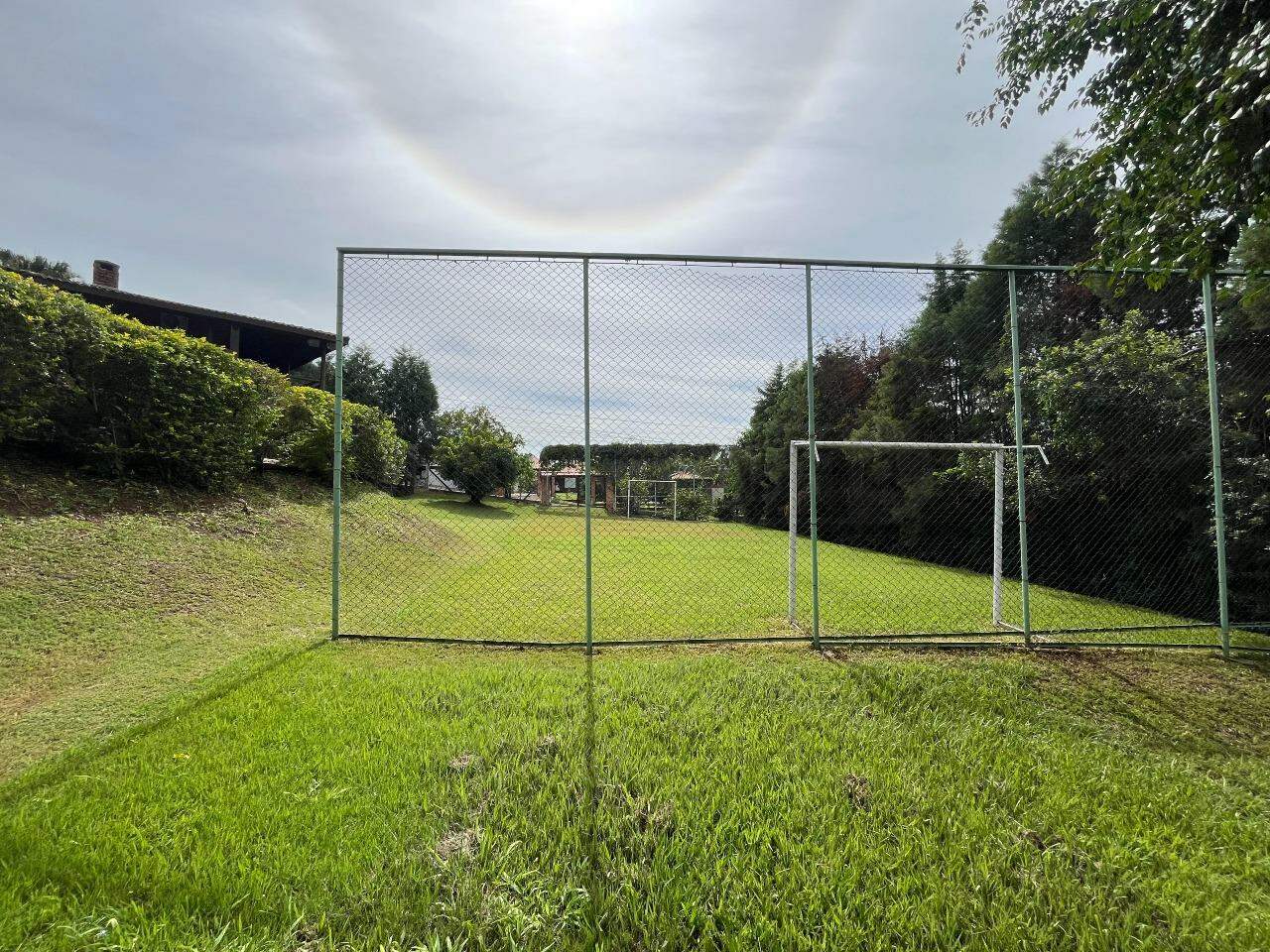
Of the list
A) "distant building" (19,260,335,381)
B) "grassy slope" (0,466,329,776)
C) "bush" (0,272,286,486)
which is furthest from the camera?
"distant building" (19,260,335,381)

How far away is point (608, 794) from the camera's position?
203 centimetres

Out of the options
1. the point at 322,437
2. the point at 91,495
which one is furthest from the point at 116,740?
the point at 322,437

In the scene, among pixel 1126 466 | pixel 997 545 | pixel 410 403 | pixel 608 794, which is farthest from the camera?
pixel 410 403

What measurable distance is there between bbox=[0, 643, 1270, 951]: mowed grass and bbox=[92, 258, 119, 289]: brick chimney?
18.1m

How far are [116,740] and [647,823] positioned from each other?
2.49 meters

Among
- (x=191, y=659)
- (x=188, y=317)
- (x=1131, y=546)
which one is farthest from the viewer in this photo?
(x=188, y=317)

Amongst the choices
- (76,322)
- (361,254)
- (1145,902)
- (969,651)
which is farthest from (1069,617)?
(76,322)

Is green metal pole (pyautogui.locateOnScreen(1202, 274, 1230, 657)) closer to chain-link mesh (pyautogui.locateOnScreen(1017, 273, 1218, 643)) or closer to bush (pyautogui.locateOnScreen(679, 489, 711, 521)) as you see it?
chain-link mesh (pyautogui.locateOnScreen(1017, 273, 1218, 643))

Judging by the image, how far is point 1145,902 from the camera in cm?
159

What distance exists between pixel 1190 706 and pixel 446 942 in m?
4.24

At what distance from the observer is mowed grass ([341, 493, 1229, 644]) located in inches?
183

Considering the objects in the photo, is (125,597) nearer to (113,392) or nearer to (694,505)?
(113,392)

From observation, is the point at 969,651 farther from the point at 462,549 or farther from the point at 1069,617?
the point at 462,549

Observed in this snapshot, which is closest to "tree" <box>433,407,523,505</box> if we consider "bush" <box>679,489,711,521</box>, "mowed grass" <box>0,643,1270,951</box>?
"bush" <box>679,489,711,521</box>
